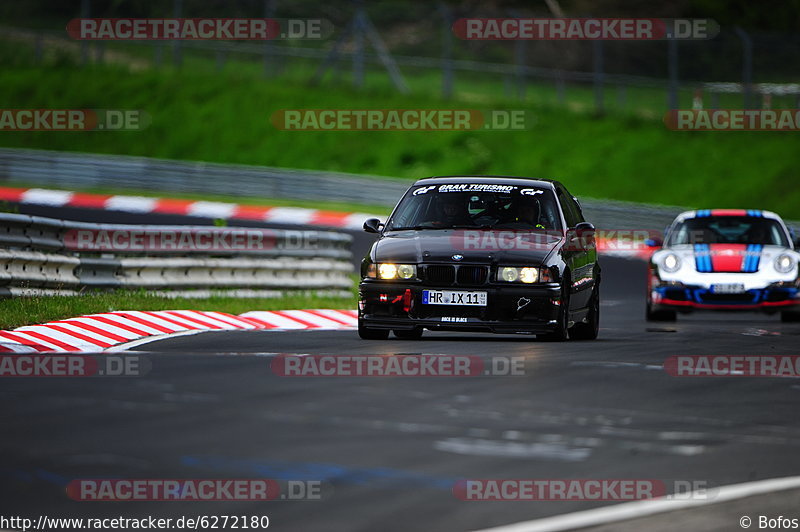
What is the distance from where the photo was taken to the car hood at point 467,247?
12.9 meters

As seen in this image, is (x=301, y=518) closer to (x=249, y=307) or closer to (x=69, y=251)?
(x=69, y=251)

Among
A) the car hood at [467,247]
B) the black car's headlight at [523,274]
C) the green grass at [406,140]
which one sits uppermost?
the green grass at [406,140]

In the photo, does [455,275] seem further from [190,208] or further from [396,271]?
[190,208]

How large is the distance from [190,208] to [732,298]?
712 inches

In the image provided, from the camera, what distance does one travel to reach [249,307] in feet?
58.1

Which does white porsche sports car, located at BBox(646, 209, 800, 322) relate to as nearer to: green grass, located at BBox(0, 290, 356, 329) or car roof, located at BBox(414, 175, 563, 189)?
car roof, located at BBox(414, 175, 563, 189)

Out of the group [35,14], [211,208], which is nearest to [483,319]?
[211,208]

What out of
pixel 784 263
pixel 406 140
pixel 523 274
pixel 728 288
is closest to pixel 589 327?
pixel 523 274

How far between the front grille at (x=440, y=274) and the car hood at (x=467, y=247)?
0.06 meters

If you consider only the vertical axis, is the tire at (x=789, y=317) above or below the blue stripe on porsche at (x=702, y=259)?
below

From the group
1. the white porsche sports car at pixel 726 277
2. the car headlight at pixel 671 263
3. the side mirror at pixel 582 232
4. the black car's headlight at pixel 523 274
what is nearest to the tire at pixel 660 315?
A: the white porsche sports car at pixel 726 277

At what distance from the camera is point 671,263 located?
17750 mm

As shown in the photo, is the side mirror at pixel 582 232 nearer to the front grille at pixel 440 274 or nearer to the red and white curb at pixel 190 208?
the front grille at pixel 440 274

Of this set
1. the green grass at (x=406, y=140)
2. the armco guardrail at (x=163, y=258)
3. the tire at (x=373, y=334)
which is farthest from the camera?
the green grass at (x=406, y=140)
